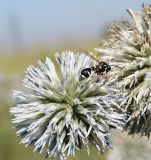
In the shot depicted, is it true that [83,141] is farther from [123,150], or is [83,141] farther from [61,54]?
[123,150]

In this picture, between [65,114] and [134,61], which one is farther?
[134,61]

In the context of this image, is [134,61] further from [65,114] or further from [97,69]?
[65,114]

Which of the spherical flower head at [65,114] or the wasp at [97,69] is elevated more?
the wasp at [97,69]

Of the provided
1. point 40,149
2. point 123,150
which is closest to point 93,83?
point 40,149

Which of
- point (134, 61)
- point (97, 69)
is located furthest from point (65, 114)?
point (134, 61)
